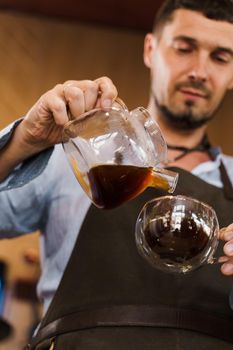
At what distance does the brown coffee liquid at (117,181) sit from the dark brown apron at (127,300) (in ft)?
0.76

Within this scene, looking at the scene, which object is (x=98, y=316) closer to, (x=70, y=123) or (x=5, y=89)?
(x=70, y=123)

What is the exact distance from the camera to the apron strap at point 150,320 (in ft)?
3.31

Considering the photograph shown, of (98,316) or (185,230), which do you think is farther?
(98,316)

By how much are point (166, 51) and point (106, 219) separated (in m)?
0.56

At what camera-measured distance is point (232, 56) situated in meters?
1.49

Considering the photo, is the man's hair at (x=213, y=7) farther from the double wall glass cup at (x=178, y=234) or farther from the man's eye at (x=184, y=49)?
the double wall glass cup at (x=178, y=234)

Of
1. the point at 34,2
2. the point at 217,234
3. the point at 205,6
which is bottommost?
the point at 34,2

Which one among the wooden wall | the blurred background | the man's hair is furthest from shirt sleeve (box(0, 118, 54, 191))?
the wooden wall

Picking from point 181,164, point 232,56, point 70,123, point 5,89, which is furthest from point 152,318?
point 5,89

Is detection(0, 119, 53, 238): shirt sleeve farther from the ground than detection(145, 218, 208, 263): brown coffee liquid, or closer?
closer

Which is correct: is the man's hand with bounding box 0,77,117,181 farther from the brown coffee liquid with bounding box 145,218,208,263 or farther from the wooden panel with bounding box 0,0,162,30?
the wooden panel with bounding box 0,0,162,30

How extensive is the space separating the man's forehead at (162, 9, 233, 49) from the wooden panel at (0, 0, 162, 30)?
5.98ft

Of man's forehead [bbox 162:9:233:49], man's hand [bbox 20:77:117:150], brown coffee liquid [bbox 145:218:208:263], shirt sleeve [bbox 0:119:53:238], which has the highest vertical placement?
man's hand [bbox 20:77:117:150]

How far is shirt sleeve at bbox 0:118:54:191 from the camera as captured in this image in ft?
3.72
